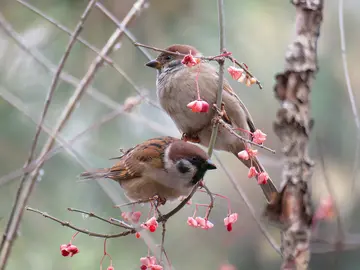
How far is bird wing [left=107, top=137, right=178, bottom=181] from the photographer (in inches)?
82.4

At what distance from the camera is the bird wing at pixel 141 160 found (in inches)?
82.4

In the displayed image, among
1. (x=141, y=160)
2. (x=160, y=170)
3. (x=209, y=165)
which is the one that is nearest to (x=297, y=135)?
(x=209, y=165)

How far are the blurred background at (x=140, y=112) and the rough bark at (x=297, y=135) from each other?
1.55 m

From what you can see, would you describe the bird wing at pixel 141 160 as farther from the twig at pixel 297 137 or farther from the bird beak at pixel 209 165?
the twig at pixel 297 137

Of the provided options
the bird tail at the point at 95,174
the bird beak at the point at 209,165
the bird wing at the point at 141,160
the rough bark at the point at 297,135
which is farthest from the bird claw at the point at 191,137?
the rough bark at the point at 297,135

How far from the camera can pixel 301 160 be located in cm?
130

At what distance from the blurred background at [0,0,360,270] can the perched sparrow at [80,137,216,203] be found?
791mm

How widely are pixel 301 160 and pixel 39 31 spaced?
7.45 ft

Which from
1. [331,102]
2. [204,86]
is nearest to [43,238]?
[204,86]

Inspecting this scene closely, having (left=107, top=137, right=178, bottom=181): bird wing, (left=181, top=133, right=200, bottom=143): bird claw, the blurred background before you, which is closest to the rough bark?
(left=107, top=137, right=178, bottom=181): bird wing

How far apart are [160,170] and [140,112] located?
3.13ft

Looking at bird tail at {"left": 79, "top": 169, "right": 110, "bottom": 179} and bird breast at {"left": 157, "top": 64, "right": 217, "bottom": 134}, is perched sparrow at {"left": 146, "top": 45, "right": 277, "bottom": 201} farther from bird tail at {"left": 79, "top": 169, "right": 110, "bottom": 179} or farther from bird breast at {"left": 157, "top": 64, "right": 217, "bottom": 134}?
bird tail at {"left": 79, "top": 169, "right": 110, "bottom": 179}

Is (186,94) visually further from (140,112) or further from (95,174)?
(140,112)

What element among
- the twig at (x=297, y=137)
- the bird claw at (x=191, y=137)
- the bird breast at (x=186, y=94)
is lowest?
the twig at (x=297, y=137)
